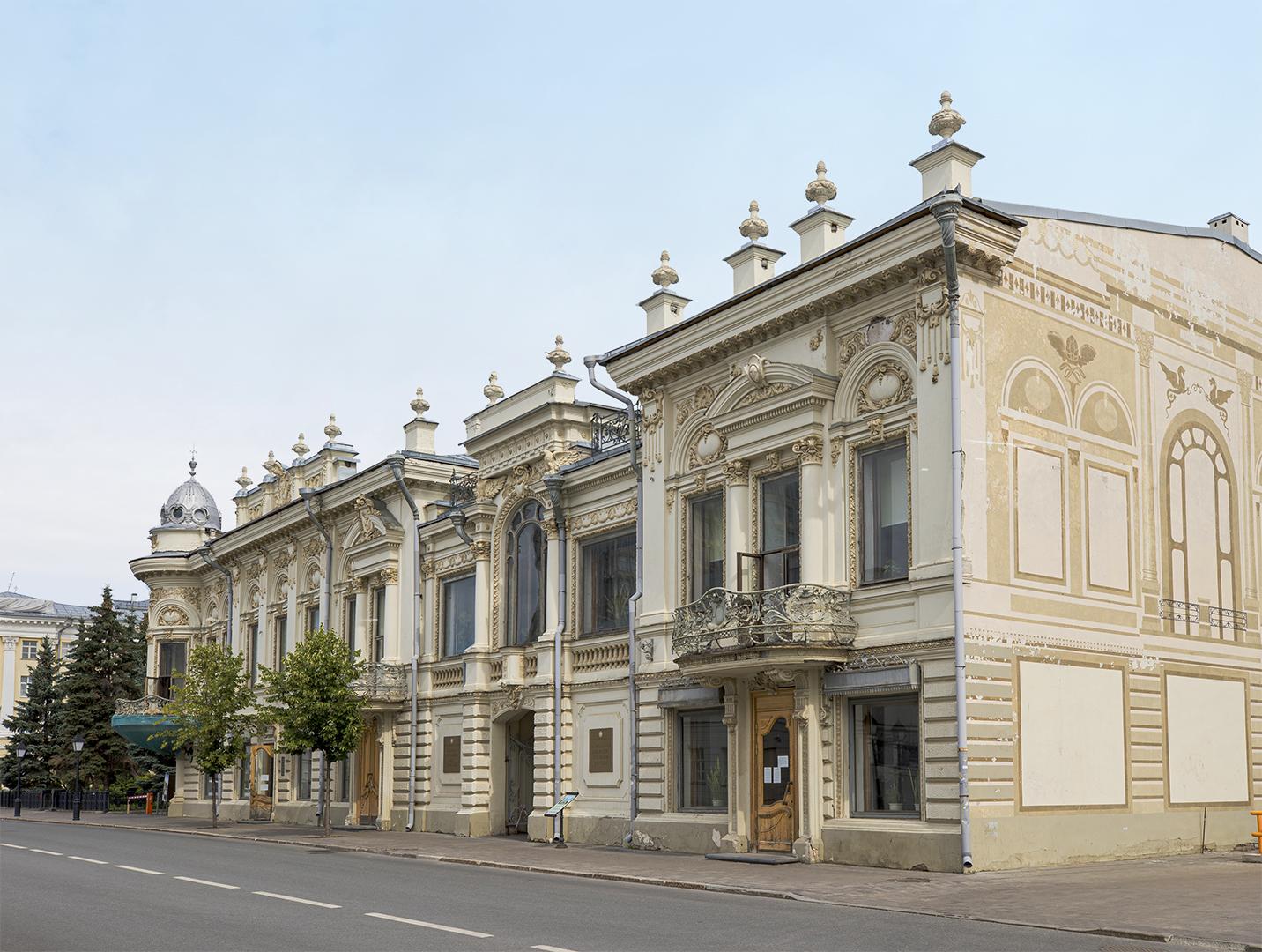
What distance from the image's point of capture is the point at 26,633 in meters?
100

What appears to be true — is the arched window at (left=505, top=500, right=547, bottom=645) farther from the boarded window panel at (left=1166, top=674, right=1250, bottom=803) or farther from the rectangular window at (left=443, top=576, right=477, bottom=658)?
the boarded window panel at (left=1166, top=674, right=1250, bottom=803)

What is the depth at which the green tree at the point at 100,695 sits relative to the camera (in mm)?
59156

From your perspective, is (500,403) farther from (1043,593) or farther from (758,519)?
(1043,593)

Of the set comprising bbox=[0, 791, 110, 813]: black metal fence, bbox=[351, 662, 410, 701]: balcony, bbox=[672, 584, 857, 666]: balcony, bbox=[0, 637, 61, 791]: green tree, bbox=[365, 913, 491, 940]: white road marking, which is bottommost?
bbox=[0, 791, 110, 813]: black metal fence

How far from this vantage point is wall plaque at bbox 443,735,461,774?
31812mm

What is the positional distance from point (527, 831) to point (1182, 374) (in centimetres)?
1669

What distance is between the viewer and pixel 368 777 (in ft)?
116

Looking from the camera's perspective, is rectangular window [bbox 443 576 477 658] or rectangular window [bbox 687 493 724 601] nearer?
rectangular window [bbox 687 493 724 601]

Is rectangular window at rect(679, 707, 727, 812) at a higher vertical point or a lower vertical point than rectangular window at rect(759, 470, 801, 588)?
lower

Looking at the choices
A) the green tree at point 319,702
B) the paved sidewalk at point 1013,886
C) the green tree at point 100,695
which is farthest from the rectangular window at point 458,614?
the green tree at point 100,695

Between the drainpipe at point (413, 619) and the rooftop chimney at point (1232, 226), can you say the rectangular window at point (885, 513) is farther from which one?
the drainpipe at point (413, 619)

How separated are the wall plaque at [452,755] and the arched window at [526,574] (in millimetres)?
3339

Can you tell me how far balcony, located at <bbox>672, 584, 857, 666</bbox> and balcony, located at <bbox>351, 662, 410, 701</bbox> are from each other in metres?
14.3

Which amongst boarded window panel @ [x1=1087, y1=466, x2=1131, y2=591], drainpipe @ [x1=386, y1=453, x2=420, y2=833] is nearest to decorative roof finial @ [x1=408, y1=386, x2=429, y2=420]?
drainpipe @ [x1=386, y1=453, x2=420, y2=833]
